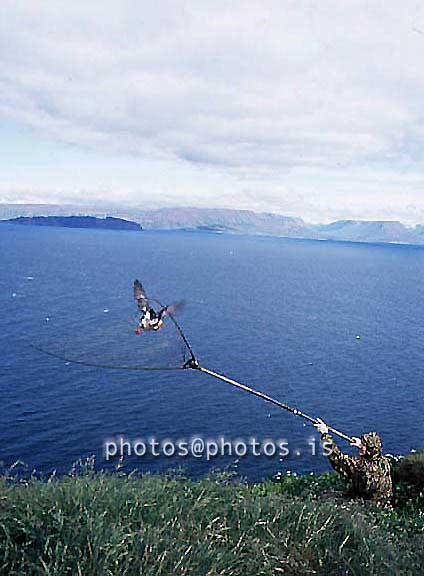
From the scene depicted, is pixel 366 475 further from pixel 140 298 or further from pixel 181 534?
pixel 140 298

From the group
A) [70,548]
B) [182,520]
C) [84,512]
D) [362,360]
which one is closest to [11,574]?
[70,548]

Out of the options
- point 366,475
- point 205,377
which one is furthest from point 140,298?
point 205,377

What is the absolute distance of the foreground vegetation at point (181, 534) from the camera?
789 cm

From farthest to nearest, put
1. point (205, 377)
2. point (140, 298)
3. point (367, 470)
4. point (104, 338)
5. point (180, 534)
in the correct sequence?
point (104, 338) → point (205, 377) → point (367, 470) → point (180, 534) → point (140, 298)

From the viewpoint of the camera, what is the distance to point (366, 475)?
51.4ft

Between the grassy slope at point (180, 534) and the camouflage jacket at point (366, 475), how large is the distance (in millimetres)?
3970

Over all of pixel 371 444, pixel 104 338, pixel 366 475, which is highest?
pixel 371 444

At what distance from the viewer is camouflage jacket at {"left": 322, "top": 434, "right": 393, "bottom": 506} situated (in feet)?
51.4

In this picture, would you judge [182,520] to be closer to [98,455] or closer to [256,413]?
[98,455]

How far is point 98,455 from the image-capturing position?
36000 mm

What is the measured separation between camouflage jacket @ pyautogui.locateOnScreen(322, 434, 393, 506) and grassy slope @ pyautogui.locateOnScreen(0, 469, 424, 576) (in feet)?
13.0

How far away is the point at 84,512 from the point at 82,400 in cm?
3597

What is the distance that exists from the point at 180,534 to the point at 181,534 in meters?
0.03

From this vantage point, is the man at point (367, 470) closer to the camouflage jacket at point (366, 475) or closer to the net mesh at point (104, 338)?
the camouflage jacket at point (366, 475)
